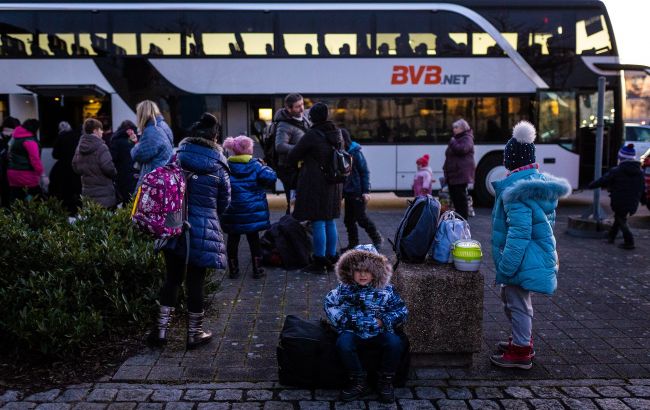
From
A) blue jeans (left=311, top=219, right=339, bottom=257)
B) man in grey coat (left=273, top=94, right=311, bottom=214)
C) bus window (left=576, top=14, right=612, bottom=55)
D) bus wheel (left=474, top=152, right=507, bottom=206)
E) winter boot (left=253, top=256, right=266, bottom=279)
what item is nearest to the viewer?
winter boot (left=253, top=256, right=266, bottom=279)

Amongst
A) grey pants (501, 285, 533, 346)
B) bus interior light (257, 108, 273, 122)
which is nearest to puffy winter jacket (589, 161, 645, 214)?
grey pants (501, 285, 533, 346)

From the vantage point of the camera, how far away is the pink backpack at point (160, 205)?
482 centimetres

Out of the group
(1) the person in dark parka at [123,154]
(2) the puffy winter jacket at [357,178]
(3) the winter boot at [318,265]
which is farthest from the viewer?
(1) the person in dark parka at [123,154]

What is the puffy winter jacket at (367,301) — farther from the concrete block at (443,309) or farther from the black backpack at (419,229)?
the black backpack at (419,229)

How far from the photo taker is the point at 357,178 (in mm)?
8570

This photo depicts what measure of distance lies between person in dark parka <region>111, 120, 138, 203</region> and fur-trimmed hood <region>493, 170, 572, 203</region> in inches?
250

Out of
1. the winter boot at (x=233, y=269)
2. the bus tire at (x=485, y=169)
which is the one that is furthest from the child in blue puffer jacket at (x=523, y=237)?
the bus tire at (x=485, y=169)

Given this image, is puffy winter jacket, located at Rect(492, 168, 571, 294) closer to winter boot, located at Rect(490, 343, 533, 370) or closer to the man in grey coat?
winter boot, located at Rect(490, 343, 533, 370)

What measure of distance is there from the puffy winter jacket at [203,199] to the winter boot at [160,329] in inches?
17.1

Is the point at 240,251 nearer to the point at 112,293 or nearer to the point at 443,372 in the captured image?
the point at 112,293

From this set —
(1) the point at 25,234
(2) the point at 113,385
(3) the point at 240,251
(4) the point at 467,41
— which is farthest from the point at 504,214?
(4) the point at 467,41

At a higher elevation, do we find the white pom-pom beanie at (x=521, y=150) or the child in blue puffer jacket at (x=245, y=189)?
the white pom-pom beanie at (x=521, y=150)

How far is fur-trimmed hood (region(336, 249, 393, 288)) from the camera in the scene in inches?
170

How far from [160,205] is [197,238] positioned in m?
0.41
